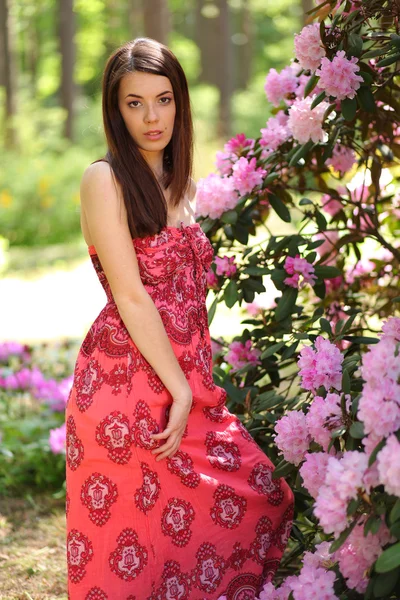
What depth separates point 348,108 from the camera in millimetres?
2352

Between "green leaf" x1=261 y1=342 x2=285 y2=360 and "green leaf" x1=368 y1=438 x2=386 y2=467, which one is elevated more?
"green leaf" x1=261 y1=342 x2=285 y2=360

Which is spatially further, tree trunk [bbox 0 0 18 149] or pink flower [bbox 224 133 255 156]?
tree trunk [bbox 0 0 18 149]

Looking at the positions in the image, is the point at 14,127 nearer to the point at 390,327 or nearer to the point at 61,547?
the point at 61,547

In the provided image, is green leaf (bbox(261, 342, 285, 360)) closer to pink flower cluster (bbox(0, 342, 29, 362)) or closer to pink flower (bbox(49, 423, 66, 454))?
pink flower (bbox(49, 423, 66, 454))

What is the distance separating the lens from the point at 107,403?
7.44 feet

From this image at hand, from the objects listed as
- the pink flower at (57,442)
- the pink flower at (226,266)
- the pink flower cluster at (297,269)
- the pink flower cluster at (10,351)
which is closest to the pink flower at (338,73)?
the pink flower cluster at (297,269)

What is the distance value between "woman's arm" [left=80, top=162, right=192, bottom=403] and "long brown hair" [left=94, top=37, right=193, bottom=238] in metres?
0.04

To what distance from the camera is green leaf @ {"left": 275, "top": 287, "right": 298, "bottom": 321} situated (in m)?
2.77

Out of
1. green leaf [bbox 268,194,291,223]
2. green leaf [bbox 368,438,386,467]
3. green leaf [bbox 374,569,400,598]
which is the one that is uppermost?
green leaf [bbox 268,194,291,223]

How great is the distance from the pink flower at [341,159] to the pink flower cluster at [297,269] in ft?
1.78

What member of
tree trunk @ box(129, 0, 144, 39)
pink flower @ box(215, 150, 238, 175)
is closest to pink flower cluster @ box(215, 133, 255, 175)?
pink flower @ box(215, 150, 238, 175)

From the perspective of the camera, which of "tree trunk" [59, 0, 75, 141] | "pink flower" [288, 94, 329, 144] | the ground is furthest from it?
"tree trunk" [59, 0, 75, 141]

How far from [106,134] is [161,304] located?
0.49 m

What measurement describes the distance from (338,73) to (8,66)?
17.0m
